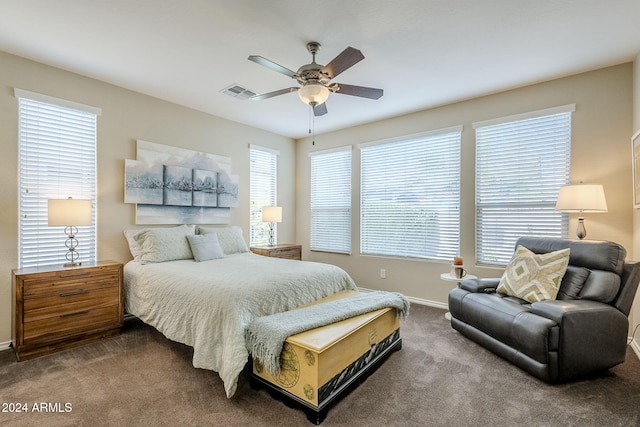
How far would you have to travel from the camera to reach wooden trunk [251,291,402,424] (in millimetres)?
1836

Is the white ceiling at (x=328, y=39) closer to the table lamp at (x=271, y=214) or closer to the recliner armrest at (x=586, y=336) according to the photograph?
the table lamp at (x=271, y=214)

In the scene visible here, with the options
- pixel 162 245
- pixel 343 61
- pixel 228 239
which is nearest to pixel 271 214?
pixel 228 239

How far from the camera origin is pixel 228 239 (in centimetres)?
411

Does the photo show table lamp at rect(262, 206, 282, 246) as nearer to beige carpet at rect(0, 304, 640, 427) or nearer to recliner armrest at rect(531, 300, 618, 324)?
beige carpet at rect(0, 304, 640, 427)

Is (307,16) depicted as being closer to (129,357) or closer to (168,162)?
(168,162)

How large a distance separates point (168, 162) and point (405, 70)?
10.2 ft

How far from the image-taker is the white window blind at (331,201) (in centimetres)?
516

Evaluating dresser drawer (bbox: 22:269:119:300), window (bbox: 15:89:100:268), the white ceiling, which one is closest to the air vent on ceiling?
the white ceiling

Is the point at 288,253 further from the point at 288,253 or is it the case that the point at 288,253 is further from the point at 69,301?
the point at 69,301

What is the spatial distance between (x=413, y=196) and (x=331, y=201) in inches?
59.0

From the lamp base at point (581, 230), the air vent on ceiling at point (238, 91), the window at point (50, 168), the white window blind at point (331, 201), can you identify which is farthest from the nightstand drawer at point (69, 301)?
the lamp base at point (581, 230)

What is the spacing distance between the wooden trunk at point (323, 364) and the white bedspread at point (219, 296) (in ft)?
0.91

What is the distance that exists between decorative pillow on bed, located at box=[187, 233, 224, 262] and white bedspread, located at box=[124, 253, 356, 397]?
159mm

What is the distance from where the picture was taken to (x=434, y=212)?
424 centimetres
